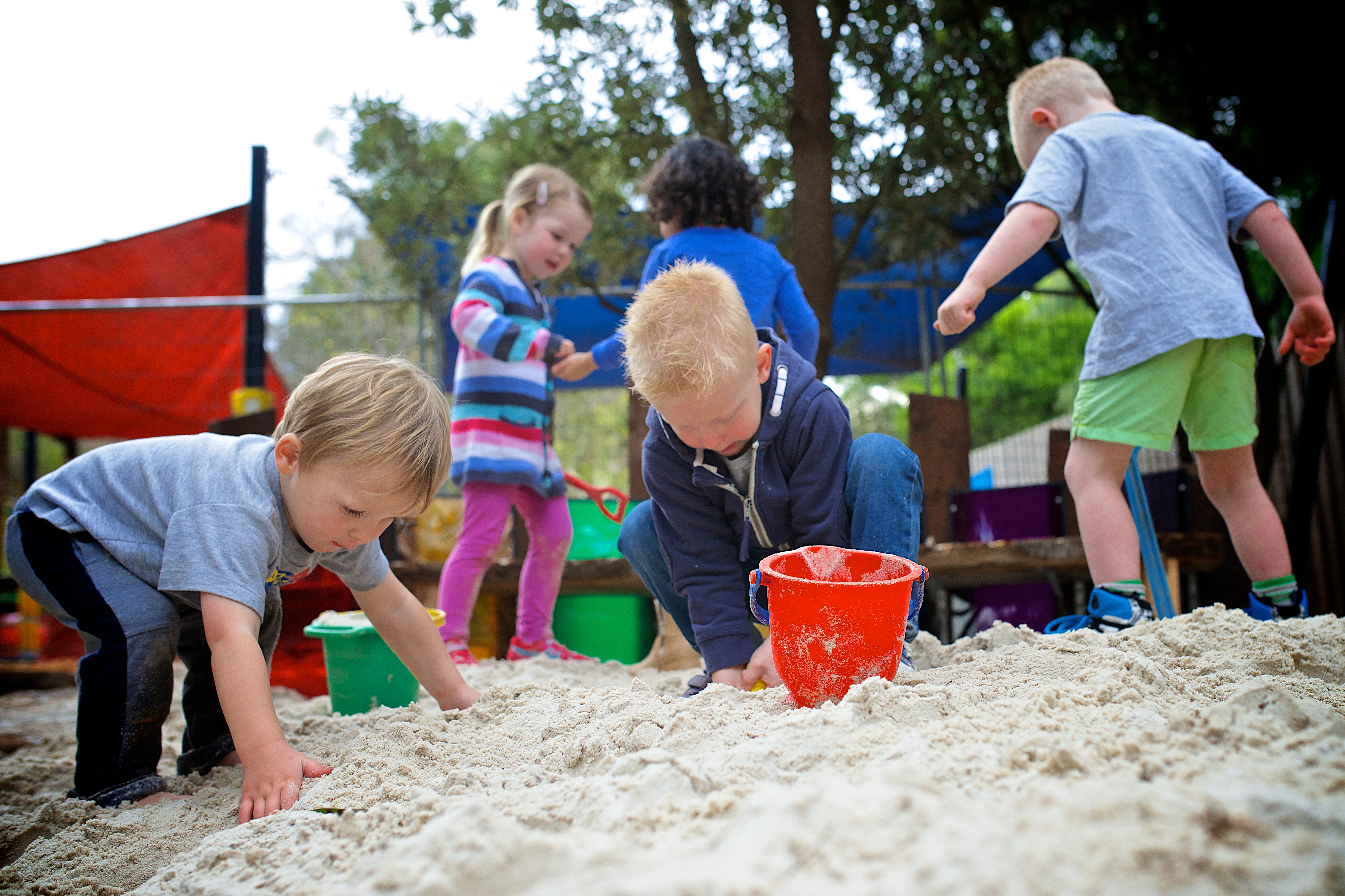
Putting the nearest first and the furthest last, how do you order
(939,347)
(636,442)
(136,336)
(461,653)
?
1. (461,653)
2. (636,442)
3. (939,347)
4. (136,336)

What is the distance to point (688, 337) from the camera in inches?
66.3

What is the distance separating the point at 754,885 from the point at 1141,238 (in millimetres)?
2069

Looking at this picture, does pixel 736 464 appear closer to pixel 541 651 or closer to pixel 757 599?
pixel 757 599

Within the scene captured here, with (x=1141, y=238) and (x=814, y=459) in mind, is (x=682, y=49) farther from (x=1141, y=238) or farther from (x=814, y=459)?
(x=814, y=459)

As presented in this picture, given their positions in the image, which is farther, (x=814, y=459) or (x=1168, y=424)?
(x=1168, y=424)

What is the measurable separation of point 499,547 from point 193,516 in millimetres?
1308

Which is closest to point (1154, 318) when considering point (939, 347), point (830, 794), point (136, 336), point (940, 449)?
point (940, 449)

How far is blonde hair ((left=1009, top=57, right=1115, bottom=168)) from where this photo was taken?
2516 millimetres

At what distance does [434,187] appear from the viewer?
4.51m

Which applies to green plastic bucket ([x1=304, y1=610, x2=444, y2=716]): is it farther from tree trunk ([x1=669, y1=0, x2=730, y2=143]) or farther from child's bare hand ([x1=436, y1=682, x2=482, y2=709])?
tree trunk ([x1=669, y1=0, x2=730, y2=143])

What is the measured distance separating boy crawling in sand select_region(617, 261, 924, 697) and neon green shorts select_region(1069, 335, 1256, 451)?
0.59m

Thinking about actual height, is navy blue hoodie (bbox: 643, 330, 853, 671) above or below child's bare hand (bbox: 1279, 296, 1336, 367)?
below

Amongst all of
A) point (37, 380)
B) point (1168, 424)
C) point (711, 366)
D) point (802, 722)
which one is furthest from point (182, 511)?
point (37, 380)

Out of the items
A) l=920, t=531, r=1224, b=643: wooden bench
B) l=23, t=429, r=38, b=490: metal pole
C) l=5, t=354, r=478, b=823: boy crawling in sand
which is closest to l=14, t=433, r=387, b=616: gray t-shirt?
l=5, t=354, r=478, b=823: boy crawling in sand
